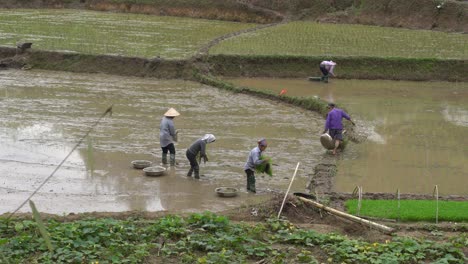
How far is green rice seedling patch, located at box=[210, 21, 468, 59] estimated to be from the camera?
2588 centimetres

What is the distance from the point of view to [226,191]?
1227 centimetres

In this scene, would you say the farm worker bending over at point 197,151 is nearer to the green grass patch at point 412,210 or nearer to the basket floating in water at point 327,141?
the green grass patch at point 412,210

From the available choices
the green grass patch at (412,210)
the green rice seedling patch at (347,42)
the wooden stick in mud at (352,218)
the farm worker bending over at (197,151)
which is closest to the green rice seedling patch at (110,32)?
the green rice seedling patch at (347,42)

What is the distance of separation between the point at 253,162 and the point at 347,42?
16795 millimetres

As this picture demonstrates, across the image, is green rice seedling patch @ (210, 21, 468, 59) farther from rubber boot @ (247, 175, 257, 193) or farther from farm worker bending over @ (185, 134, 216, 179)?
rubber boot @ (247, 175, 257, 193)

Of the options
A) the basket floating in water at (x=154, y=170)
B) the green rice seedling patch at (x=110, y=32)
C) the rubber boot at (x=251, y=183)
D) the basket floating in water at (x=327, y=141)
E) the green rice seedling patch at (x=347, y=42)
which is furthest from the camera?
the green rice seedling patch at (x=110, y=32)

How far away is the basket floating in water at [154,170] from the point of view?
13164 mm

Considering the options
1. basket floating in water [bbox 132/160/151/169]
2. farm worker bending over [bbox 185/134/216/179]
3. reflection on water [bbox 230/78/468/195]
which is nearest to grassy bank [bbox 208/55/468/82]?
reflection on water [bbox 230/78/468/195]

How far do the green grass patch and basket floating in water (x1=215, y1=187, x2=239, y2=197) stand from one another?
1953 mm

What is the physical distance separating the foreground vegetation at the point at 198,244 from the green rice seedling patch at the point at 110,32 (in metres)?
15.4

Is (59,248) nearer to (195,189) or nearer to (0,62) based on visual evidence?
(195,189)

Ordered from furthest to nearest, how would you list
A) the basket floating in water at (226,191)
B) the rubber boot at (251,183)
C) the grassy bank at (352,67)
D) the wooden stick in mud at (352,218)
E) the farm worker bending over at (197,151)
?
the grassy bank at (352,67)
the farm worker bending over at (197,151)
the rubber boot at (251,183)
the basket floating in water at (226,191)
the wooden stick in mud at (352,218)

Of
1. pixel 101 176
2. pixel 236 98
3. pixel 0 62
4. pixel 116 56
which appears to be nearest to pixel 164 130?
pixel 101 176

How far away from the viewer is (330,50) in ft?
86.7
